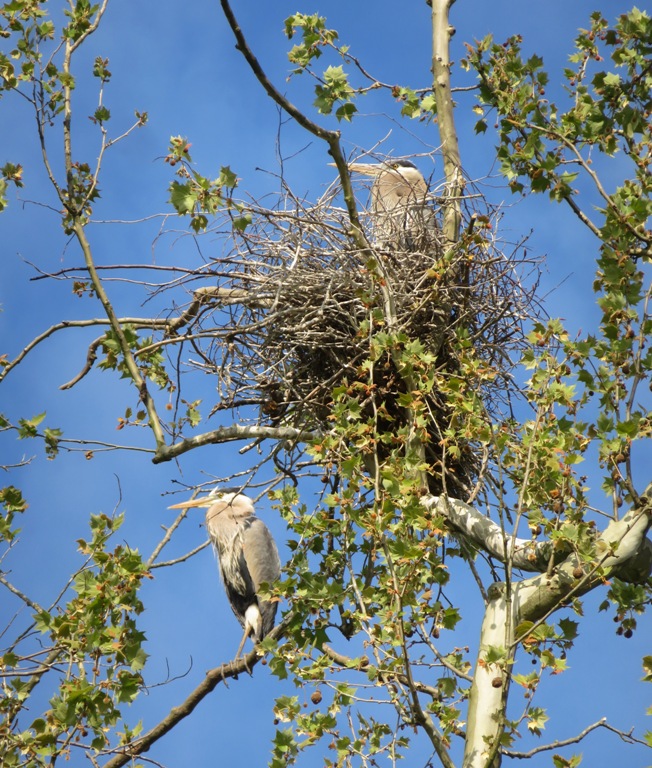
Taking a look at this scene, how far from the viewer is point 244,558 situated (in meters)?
7.29

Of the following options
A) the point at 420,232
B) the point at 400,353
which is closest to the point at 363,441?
the point at 400,353

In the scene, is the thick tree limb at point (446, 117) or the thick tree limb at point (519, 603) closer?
the thick tree limb at point (519, 603)

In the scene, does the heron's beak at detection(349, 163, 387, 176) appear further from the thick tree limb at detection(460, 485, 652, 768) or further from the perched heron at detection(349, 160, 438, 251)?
the thick tree limb at detection(460, 485, 652, 768)

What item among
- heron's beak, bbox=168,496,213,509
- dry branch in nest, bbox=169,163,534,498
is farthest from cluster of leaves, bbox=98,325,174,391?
heron's beak, bbox=168,496,213,509

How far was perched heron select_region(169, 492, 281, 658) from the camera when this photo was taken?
7.24 m

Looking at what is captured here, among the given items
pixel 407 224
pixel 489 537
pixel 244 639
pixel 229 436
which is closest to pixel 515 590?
pixel 489 537

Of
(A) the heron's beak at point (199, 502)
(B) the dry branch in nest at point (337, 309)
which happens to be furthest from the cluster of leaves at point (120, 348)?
(A) the heron's beak at point (199, 502)

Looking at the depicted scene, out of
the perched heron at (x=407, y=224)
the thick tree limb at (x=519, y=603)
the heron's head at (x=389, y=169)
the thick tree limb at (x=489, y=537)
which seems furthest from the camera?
the heron's head at (x=389, y=169)

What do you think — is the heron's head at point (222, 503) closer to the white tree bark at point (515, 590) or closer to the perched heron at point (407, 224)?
the perched heron at point (407, 224)

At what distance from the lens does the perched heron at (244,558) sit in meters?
7.24

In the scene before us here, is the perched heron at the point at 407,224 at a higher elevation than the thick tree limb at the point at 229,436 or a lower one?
higher

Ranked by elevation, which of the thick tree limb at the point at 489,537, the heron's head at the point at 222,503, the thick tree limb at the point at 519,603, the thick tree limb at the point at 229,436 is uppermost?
the heron's head at the point at 222,503

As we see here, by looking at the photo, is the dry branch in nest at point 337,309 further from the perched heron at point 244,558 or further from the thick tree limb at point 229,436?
the perched heron at point 244,558

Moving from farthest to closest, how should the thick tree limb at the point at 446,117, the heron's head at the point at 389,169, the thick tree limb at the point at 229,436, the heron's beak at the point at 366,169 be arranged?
the heron's beak at the point at 366,169 → the heron's head at the point at 389,169 → the thick tree limb at the point at 446,117 → the thick tree limb at the point at 229,436
